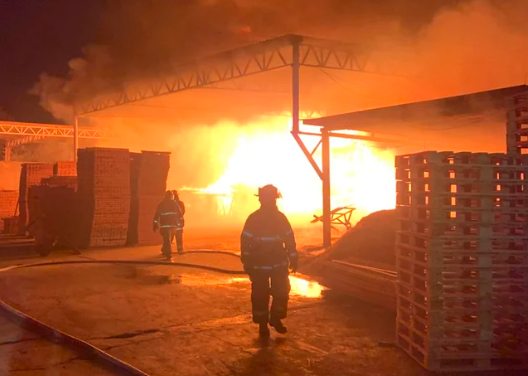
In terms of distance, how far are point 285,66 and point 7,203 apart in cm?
1305

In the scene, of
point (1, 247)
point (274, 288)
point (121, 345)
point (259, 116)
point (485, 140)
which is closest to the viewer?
point (121, 345)

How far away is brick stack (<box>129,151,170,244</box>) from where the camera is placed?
14.3 m

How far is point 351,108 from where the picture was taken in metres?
22.8

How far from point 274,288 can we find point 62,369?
2.34m

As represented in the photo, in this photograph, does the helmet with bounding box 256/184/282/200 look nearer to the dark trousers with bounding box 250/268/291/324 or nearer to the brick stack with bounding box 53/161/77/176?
the dark trousers with bounding box 250/268/291/324

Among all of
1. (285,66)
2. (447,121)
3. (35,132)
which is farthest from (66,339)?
(35,132)

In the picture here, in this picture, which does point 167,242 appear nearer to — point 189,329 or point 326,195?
point 326,195

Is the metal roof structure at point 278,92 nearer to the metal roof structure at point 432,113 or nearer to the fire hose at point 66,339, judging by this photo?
the metal roof structure at point 432,113

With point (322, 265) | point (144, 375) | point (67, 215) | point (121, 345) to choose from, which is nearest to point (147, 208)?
point (67, 215)

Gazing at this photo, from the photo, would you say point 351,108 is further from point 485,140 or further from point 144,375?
point 144,375

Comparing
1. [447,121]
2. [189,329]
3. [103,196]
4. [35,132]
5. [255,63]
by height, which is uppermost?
[255,63]

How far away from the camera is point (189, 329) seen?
5.84 metres

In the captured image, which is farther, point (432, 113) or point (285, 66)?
point (285, 66)

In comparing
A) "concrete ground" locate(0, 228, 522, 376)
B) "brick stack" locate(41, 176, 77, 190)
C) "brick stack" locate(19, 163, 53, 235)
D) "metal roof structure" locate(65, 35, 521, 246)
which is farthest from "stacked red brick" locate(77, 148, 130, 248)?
"metal roof structure" locate(65, 35, 521, 246)
